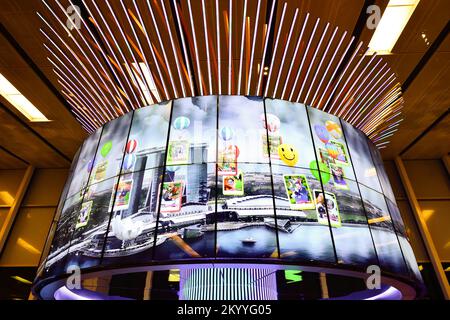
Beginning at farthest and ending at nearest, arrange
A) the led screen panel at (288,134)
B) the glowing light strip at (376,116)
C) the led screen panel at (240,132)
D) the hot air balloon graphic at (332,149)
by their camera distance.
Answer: the glowing light strip at (376,116), the hot air balloon graphic at (332,149), the led screen panel at (288,134), the led screen panel at (240,132)

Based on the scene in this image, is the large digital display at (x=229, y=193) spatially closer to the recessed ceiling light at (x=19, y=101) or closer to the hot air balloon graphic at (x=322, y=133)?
the hot air balloon graphic at (x=322, y=133)

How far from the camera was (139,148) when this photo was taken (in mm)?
3652

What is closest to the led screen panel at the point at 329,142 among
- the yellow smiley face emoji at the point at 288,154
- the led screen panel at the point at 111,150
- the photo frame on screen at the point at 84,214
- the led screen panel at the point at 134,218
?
the yellow smiley face emoji at the point at 288,154

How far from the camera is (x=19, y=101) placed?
6402mm

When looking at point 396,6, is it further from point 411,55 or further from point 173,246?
point 173,246

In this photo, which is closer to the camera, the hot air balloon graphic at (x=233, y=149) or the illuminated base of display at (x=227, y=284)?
the illuminated base of display at (x=227, y=284)

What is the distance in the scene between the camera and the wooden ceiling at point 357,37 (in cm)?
446

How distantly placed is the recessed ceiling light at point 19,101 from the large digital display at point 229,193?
3.27 meters

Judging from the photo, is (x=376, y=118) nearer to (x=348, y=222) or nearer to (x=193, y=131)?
(x=348, y=222)

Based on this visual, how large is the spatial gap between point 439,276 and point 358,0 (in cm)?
640

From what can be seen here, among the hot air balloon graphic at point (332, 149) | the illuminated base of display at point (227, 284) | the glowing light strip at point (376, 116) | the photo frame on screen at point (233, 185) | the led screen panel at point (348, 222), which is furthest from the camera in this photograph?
the glowing light strip at point (376, 116)
